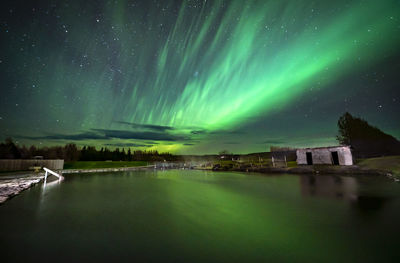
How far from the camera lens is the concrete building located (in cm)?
3080

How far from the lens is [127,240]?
5.84 meters

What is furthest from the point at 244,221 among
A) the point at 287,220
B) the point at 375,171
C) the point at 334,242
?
the point at 375,171

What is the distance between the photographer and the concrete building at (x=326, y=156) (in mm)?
30798

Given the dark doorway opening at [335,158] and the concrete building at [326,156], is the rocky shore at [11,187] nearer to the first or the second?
the concrete building at [326,156]

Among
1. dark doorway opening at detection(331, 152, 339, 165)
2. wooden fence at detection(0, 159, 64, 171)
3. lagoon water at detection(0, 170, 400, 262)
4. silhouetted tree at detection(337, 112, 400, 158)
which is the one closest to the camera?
lagoon water at detection(0, 170, 400, 262)

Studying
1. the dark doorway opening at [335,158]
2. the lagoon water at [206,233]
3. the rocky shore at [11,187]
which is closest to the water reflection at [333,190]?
the lagoon water at [206,233]

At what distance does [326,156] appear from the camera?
33000 mm

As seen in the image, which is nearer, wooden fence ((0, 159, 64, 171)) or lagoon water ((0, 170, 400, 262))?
lagoon water ((0, 170, 400, 262))

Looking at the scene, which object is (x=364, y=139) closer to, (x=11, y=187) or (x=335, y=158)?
(x=335, y=158)

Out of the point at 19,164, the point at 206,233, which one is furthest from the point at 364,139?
the point at 19,164

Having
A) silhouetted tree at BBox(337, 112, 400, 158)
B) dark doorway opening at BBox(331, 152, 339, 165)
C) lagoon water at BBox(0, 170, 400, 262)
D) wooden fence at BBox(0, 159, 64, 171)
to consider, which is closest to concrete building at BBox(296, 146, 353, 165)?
dark doorway opening at BBox(331, 152, 339, 165)

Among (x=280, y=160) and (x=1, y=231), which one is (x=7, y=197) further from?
(x=280, y=160)

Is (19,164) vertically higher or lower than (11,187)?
higher

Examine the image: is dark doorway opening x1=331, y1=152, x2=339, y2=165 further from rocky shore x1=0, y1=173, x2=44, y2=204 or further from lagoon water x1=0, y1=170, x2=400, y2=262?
rocky shore x1=0, y1=173, x2=44, y2=204
